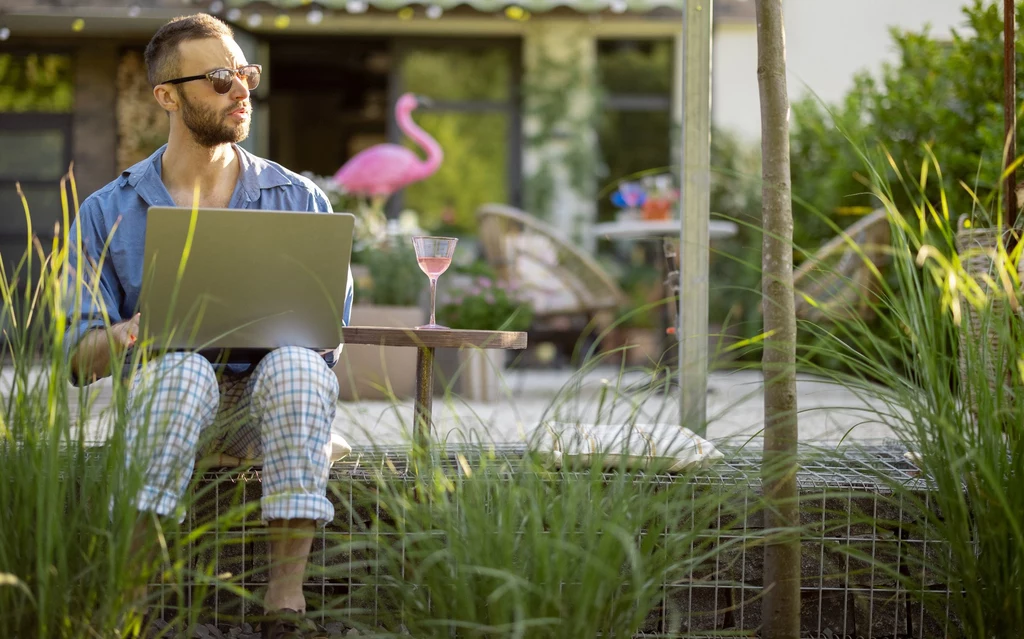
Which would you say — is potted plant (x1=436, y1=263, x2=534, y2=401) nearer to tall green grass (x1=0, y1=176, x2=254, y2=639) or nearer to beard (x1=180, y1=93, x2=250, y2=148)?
beard (x1=180, y1=93, x2=250, y2=148)

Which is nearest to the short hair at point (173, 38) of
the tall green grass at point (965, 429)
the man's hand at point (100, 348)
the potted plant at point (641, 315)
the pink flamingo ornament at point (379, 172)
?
the man's hand at point (100, 348)

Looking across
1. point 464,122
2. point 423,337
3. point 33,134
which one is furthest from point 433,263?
point 33,134

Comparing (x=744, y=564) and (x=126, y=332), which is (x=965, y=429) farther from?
(x=126, y=332)

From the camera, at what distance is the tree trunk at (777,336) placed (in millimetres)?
1812

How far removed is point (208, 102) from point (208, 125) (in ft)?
0.16

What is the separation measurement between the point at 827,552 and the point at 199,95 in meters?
1.55

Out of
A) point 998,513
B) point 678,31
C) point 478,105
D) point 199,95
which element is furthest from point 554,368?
point 998,513

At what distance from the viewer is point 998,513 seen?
5.29 feet

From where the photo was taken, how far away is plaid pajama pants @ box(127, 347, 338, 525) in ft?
5.56

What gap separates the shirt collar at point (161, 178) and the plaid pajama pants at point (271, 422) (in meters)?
0.48

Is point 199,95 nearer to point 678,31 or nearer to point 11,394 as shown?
point 11,394

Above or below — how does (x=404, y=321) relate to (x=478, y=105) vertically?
below

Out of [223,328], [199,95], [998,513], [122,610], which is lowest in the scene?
[122,610]

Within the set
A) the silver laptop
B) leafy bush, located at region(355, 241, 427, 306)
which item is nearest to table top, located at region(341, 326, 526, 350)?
the silver laptop
